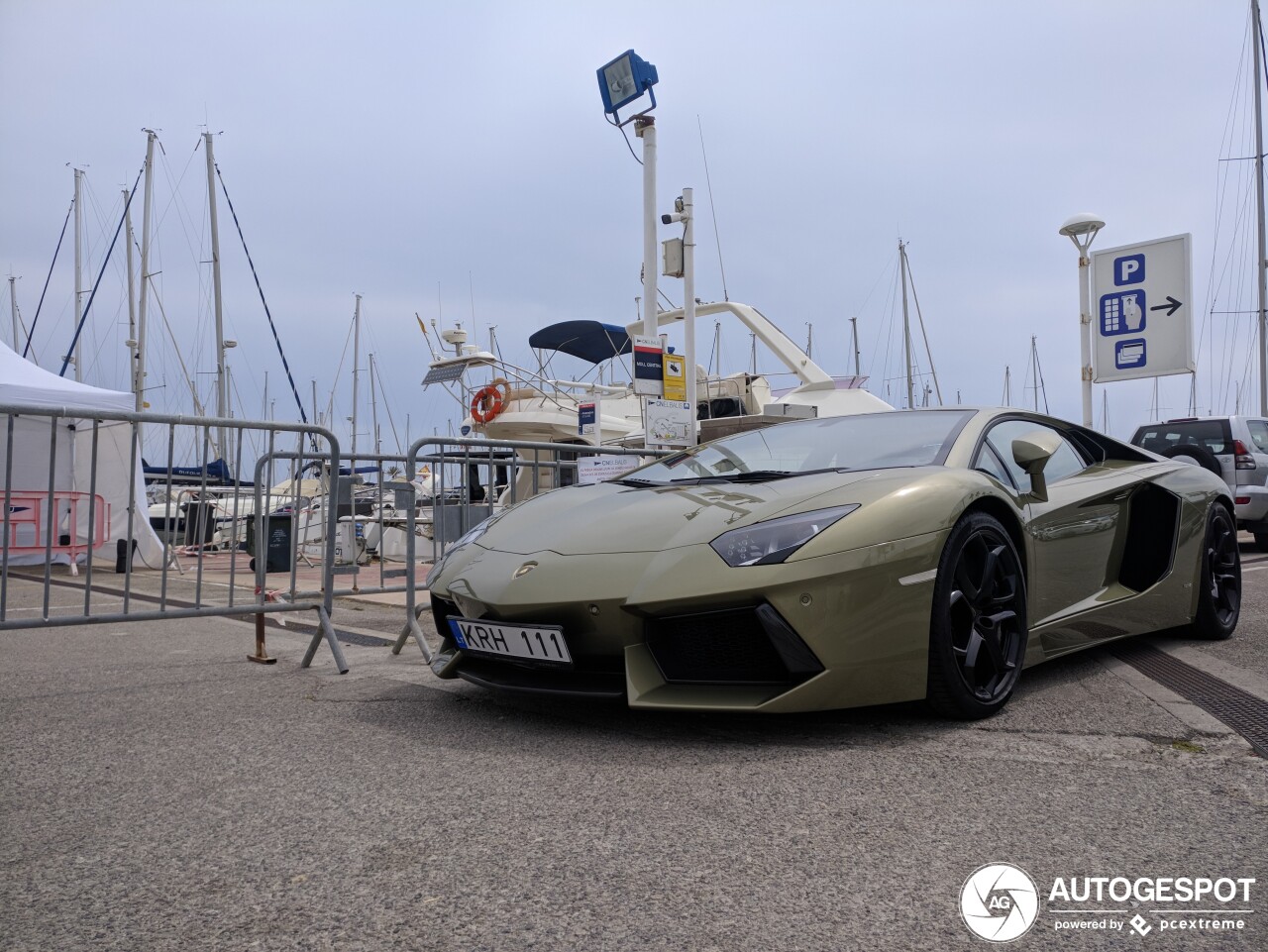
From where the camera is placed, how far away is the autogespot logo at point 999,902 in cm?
160

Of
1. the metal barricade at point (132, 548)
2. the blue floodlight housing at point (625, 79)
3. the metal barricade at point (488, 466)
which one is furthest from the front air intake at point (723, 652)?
the blue floodlight housing at point (625, 79)

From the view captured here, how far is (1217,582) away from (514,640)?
11.9 ft

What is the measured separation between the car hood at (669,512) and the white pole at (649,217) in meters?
5.52

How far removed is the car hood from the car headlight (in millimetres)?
46

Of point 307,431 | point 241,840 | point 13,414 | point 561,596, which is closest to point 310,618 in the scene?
point 307,431

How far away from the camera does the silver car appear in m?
10.0

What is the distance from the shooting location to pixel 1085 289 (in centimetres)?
1221

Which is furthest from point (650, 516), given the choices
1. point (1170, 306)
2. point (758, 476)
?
point (1170, 306)

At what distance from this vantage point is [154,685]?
3.99 metres

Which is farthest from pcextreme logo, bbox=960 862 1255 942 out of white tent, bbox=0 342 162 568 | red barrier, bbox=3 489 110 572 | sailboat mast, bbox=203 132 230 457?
sailboat mast, bbox=203 132 230 457

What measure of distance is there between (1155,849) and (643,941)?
1.07 meters

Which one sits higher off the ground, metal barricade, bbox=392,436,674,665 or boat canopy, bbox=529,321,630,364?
boat canopy, bbox=529,321,630,364

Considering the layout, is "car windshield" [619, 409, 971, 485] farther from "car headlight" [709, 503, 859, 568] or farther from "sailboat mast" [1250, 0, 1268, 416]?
"sailboat mast" [1250, 0, 1268, 416]

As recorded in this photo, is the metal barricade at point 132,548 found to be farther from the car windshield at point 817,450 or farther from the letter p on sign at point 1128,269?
the letter p on sign at point 1128,269
